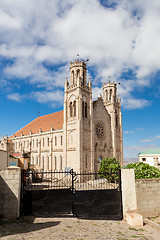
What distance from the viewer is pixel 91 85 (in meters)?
40.3

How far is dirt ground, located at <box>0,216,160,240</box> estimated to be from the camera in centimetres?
→ 819

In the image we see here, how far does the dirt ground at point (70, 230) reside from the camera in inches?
322

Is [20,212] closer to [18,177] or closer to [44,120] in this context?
[18,177]

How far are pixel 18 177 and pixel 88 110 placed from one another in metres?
29.3

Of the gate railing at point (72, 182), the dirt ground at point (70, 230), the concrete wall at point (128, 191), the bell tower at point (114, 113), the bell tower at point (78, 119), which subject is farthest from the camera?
the bell tower at point (114, 113)

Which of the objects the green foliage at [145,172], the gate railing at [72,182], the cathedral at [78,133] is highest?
the cathedral at [78,133]

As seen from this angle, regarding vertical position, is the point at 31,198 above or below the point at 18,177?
below

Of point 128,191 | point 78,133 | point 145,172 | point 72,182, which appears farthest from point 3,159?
point 78,133

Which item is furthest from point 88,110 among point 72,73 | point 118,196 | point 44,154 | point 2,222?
point 2,222

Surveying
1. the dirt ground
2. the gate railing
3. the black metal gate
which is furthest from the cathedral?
the dirt ground

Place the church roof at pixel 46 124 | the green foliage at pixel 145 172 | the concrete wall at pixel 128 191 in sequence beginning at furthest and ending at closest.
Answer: the church roof at pixel 46 124
the green foliage at pixel 145 172
the concrete wall at pixel 128 191

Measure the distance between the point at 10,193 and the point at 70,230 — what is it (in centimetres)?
402

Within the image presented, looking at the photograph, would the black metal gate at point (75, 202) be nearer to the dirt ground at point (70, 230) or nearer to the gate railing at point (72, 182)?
the gate railing at point (72, 182)

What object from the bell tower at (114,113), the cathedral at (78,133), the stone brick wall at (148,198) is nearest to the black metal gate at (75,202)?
the stone brick wall at (148,198)
